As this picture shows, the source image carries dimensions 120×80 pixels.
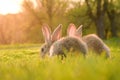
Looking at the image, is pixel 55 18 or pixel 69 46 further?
pixel 55 18

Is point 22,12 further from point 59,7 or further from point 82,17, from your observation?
point 82,17

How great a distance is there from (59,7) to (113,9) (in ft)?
42.9

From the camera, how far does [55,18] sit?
61.0 meters

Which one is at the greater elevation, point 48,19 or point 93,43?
point 48,19

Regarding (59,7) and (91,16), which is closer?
(91,16)

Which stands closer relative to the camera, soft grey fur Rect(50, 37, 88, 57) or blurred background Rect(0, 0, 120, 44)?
soft grey fur Rect(50, 37, 88, 57)

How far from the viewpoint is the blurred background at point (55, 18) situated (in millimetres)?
50188

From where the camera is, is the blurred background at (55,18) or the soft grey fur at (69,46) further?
the blurred background at (55,18)

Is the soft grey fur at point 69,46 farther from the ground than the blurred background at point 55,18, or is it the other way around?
the blurred background at point 55,18

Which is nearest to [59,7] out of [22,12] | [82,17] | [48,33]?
[22,12]

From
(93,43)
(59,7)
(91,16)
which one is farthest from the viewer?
(59,7)

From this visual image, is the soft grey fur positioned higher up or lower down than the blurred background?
lower down

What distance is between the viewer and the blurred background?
50188 mm

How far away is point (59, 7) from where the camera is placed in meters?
61.1
